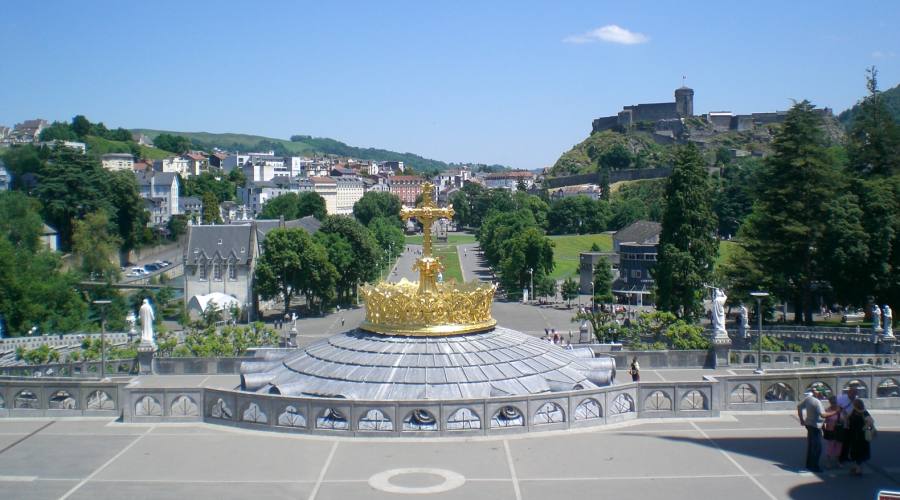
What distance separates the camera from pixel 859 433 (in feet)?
60.9

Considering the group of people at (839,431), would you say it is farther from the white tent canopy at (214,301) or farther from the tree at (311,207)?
the tree at (311,207)

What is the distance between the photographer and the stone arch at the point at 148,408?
24.2 meters

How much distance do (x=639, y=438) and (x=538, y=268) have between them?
2655 inches

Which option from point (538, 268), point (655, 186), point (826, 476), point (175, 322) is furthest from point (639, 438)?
point (655, 186)

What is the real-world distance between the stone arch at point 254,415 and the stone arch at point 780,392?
14.7 m

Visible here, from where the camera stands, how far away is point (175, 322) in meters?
72.7

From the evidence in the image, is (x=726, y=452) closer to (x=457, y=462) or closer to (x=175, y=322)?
(x=457, y=462)

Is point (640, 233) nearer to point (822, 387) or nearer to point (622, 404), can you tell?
point (822, 387)

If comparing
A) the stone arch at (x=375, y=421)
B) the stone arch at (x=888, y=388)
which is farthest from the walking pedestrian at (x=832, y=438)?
the stone arch at (x=375, y=421)

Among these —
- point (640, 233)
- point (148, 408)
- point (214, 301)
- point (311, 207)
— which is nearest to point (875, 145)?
point (640, 233)

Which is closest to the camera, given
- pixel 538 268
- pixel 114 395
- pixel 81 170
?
pixel 114 395

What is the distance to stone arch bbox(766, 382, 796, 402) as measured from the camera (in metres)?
25.0

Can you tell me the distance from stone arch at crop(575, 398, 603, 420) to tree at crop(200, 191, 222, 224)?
139262 mm

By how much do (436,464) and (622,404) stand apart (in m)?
6.93
